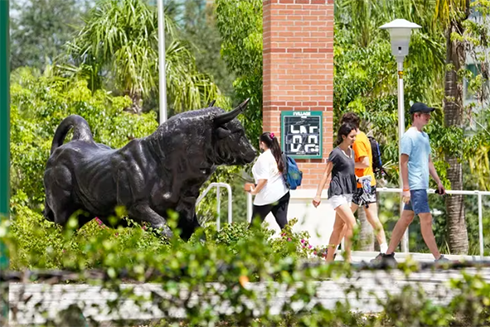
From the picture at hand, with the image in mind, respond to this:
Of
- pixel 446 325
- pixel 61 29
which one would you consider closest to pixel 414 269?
pixel 446 325

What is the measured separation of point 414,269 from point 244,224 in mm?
6361

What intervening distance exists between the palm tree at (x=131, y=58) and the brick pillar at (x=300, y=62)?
50.7 feet

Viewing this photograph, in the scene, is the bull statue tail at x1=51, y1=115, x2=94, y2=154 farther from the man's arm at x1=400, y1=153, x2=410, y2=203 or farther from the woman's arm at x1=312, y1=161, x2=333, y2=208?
the man's arm at x1=400, y1=153, x2=410, y2=203

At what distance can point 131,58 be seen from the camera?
105 feet

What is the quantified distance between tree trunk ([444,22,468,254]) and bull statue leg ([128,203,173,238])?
57.6 feet

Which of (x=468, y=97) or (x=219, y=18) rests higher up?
(x=219, y=18)

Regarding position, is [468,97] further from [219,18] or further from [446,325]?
[446,325]

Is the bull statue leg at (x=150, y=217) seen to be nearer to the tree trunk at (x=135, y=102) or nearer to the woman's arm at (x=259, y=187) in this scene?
the woman's arm at (x=259, y=187)

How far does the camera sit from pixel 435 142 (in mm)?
26766

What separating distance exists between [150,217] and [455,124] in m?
18.7

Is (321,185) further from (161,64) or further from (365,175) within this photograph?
(161,64)

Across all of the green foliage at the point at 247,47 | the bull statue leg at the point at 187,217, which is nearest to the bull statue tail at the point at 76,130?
the bull statue leg at the point at 187,217

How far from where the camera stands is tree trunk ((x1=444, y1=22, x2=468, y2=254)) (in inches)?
1067

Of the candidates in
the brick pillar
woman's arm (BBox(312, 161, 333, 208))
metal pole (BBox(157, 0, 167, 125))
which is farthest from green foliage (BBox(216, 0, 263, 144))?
woman's arm (BBox(312, 161, 333, 208))
